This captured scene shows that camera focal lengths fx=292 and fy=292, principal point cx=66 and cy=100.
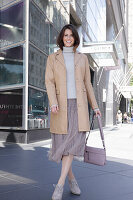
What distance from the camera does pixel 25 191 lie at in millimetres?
3625

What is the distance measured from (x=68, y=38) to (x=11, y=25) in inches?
327

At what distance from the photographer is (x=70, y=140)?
3270mm

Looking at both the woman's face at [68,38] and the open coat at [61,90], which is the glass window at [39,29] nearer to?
the woman's face at [68,38]

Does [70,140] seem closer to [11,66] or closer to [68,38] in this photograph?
[68,38]

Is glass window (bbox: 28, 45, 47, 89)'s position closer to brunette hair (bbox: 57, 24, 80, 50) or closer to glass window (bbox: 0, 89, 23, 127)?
glass window (bbox: 0, 89, 23, 127)

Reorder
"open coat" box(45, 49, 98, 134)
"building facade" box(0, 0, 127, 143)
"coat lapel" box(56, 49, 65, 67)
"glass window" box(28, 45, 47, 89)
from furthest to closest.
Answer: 1. "glass window" box(28, 45, 47, 89)
2. "building facade" box(0, 0, 127, 143)
3. "coat lapel" box(56, 49, 65, 67)
4. "open coat" box(45, 49, 98, 134)

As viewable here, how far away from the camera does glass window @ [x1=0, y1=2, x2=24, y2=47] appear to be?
1075 centimetres

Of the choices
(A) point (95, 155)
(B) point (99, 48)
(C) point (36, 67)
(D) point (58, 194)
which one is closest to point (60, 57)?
(A) point (95, 155)

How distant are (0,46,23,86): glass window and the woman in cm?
715

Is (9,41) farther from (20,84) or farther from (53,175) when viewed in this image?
(53,175)

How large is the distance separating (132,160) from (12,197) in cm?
392

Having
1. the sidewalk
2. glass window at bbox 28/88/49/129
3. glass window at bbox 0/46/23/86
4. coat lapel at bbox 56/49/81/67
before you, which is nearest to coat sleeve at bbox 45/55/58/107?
coat lapel at bbox 56/49/81/67

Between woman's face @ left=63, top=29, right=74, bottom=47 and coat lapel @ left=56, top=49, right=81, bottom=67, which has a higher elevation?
woman's face @ left=63, top=29, right=74, bottom=47

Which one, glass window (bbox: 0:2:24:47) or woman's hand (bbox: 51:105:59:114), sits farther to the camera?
glass window (bbox: 0:2:24:47)
